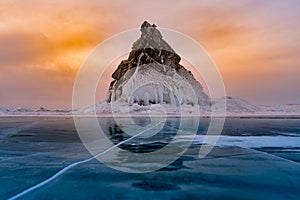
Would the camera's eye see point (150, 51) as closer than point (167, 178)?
No

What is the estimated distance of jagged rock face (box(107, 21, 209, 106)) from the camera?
51.2 meters

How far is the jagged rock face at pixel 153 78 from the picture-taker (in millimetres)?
51188

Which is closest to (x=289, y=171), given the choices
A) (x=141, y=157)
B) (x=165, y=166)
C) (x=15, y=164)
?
(x=165, y=166)

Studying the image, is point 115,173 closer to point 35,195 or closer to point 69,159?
point 35,195

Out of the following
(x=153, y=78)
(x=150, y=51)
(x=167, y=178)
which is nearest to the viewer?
(x=167, y=178)

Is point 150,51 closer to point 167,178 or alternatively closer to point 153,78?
point 153,78

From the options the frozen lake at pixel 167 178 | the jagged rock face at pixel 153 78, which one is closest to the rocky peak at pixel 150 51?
the jagged rock face at pixel 153 78

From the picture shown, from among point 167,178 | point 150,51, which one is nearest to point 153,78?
point 150,51

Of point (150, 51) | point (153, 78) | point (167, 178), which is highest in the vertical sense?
point (150, 51)

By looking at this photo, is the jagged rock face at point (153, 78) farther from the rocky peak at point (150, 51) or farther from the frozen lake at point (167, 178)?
Result: the frozen lake at point (167, 178)

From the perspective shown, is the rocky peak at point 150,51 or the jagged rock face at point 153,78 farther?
the rocky peak at point 150,51

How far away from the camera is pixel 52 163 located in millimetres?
6695

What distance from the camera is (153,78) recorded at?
52781 mm

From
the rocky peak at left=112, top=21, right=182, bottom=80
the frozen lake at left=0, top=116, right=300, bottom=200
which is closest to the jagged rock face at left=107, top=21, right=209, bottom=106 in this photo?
the rocky peak at left=112, top=21, right=182, bottom=80
